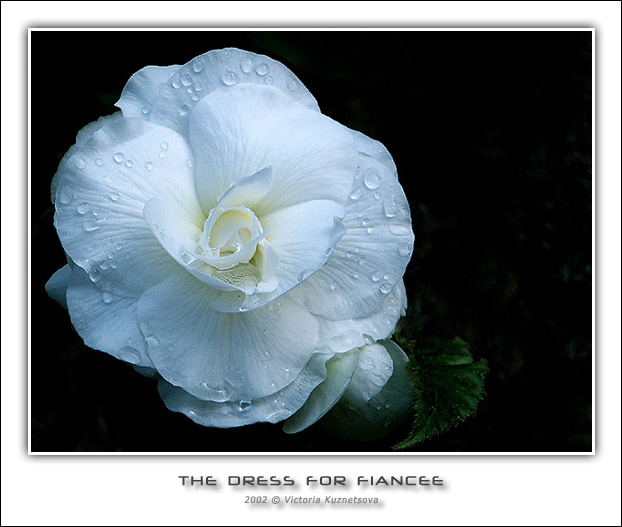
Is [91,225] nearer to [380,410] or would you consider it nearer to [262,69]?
[262,69]

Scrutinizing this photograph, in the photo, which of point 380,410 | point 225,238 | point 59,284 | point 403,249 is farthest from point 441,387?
point 59,284

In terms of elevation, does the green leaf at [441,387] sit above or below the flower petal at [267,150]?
below

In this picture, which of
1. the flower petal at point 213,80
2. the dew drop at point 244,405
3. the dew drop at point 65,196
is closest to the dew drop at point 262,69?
the flower petal at point 213,80

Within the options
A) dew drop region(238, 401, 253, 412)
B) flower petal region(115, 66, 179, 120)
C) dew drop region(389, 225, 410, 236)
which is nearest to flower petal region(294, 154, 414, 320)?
dew drop region(389, 225, 410, 236)

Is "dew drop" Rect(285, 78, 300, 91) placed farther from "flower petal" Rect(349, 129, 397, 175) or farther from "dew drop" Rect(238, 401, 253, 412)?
"dew drop" Rect(238, 401, 253, 412)

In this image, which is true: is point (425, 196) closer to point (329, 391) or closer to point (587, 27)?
Result: point (587, 27)

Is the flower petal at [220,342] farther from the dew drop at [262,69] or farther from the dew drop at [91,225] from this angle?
the dew drop at [262,69]
